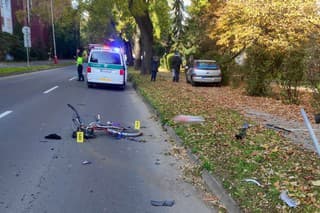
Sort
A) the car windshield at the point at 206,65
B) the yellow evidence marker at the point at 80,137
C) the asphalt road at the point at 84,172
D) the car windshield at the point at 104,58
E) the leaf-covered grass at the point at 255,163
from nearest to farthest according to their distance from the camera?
the leaf-covered grass at the point at 255,163
the asphalt road at the point at 84,172
the yellow evidence marker at the point at 80,137
the car windshield at the point at 104,58
the car windshield at the point at 206,65

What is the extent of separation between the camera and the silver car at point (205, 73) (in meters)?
22.6

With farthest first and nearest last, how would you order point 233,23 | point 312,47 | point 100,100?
point 233,23 < point 100,100 < point 312,47

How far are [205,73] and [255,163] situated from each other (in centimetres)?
1696

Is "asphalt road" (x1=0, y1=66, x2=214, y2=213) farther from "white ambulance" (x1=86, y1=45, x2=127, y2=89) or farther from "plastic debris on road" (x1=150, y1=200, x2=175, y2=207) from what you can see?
"white ambulance" (x1=86, y1=45, x2=127, y2=89)

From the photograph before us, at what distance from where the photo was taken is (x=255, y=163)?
19.4 ft

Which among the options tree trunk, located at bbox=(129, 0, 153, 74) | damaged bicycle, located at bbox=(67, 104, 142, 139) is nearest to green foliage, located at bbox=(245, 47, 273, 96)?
damaged bicycle, located at bbox=(67, 104, 142, 139)

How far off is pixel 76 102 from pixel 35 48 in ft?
182

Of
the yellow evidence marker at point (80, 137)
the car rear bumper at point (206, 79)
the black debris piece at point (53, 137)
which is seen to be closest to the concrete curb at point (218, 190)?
the yellow evidence marker at point (80, 137)

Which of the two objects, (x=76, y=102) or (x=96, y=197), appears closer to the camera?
(x=96, y=197)

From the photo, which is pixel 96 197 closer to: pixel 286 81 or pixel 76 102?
pixel 76 102

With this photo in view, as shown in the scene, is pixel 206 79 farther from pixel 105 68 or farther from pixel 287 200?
pixel 287 200

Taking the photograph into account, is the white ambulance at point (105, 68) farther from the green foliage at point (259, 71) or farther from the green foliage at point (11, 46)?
the green foliage at point (11, 46)

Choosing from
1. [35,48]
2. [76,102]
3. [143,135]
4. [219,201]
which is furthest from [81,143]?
[35,48]

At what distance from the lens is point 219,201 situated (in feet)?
15.9
